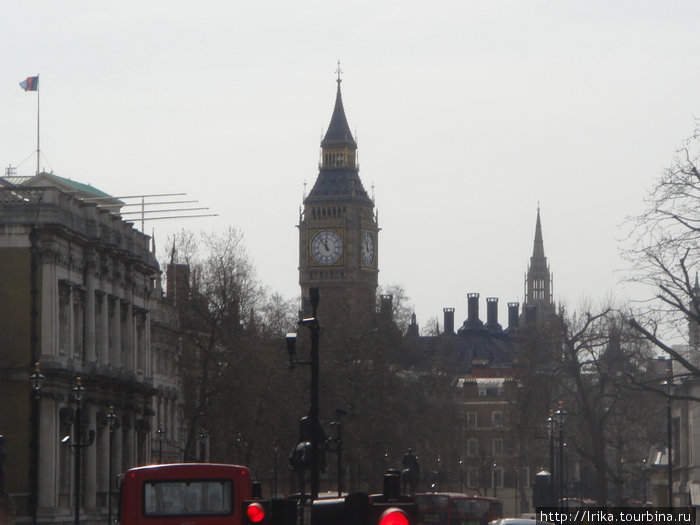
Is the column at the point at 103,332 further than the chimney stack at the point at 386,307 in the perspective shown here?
No

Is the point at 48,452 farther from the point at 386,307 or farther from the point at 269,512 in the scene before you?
the point at 386,307

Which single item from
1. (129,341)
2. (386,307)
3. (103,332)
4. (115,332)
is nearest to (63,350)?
(103,332)

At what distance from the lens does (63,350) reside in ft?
212

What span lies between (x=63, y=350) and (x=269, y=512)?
4751cm

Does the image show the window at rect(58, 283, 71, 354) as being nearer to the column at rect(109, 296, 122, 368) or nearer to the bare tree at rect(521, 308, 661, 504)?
the column at rect(109, 296, 122, 368)

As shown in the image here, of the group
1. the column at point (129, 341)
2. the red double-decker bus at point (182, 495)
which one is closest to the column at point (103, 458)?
the column at point (129, 341)

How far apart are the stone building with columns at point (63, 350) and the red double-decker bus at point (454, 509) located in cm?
1295

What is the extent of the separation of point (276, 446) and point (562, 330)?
16071 millimetres

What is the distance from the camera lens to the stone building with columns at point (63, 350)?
61.6m

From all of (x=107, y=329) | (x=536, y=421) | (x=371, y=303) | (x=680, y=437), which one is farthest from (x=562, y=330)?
(x=371, y=303)

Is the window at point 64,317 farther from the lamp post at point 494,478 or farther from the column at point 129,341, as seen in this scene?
the lamp post at point 494,478

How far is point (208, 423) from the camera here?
74.3 m

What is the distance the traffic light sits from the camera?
17.0 metres

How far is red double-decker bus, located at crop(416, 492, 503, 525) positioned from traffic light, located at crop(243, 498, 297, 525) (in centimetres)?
5183
